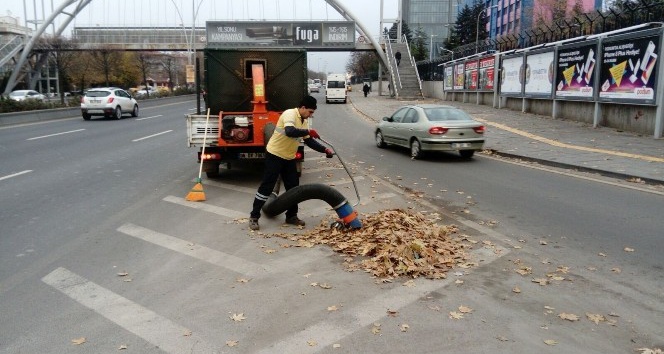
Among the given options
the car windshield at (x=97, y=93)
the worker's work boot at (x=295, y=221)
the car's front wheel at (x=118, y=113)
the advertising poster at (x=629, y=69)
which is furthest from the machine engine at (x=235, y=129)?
the car windshield at (x=97, y=93)

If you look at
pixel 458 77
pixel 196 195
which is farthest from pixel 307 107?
pixel 458 77

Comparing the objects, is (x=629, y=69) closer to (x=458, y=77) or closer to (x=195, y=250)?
(x=195, y=250)

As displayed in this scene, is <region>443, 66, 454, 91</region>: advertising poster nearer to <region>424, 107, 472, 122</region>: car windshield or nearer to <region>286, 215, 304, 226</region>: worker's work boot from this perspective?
<region>424, 107, 472, 122</region>: car windshield

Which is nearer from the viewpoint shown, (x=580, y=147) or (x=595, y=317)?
(x=595, y=317)

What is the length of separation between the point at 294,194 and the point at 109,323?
3181 millimetres

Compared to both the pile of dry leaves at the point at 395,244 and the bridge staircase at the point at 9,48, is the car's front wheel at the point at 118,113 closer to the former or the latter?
the pile of dry leaves at the point at 395,244

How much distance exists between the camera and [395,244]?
607cm

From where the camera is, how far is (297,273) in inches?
220

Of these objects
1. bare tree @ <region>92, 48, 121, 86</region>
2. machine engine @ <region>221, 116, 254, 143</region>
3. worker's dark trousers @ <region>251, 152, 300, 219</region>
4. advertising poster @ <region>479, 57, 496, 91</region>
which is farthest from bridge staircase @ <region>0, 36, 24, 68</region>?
worker's dark trousers @ <region>251, 152, 300, 219</region>

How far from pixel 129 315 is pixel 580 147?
13781 millimetres

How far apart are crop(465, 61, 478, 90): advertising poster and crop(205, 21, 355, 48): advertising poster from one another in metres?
25.8

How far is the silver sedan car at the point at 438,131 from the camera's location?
1362 centimetres

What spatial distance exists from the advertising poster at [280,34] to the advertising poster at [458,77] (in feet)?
74.4

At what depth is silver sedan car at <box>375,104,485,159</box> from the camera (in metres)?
13.6
